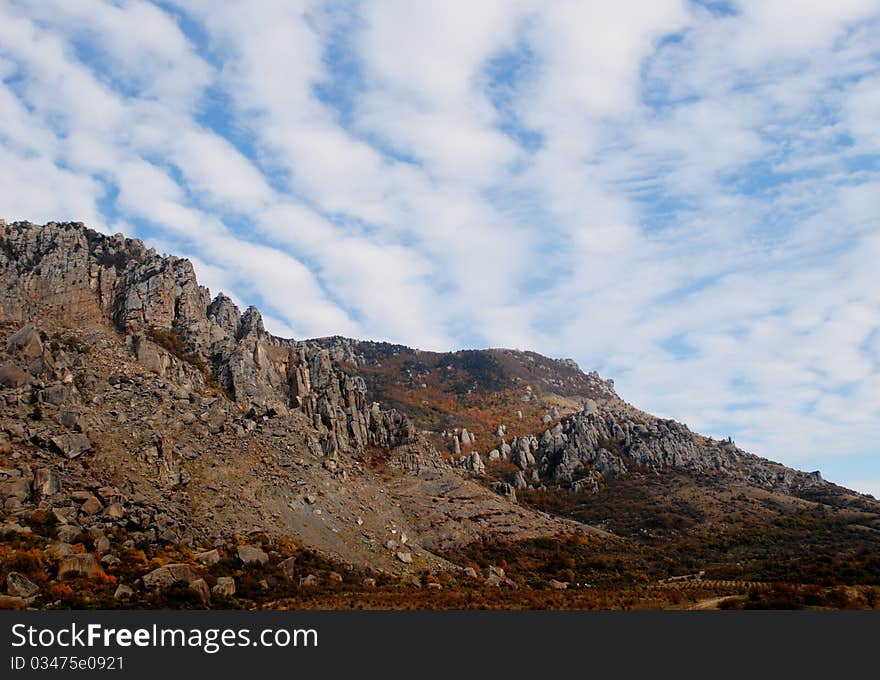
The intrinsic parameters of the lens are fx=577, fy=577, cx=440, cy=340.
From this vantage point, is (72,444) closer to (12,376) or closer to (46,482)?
A: (46,482)

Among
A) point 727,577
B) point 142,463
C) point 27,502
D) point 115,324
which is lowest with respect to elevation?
point 727,577

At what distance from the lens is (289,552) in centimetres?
5288

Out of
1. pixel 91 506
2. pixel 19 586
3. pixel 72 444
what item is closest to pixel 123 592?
pixel 19 586

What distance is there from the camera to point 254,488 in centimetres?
6031

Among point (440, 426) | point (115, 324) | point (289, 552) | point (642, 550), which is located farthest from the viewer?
point (440, 426)

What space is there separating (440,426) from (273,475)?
9096 centimetres

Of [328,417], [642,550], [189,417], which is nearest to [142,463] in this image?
[189,417]

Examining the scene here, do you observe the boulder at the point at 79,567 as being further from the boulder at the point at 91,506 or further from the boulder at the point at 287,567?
the boulder at the point at 287,567

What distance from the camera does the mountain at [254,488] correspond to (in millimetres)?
43625

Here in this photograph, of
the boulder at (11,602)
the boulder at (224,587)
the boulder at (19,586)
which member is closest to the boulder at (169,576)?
the boulder at (224,587)

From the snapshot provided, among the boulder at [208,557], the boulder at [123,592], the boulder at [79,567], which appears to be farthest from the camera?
the boulder at [208,557]

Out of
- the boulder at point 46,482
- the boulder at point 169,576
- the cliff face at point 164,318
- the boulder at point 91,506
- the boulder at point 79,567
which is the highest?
the cliff face at point 164,318

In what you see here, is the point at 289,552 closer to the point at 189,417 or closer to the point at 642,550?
the point at 189,417

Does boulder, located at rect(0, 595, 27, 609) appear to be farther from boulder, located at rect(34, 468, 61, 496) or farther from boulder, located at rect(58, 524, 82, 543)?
boulder, located at rect(34, 468, 61, 496)
